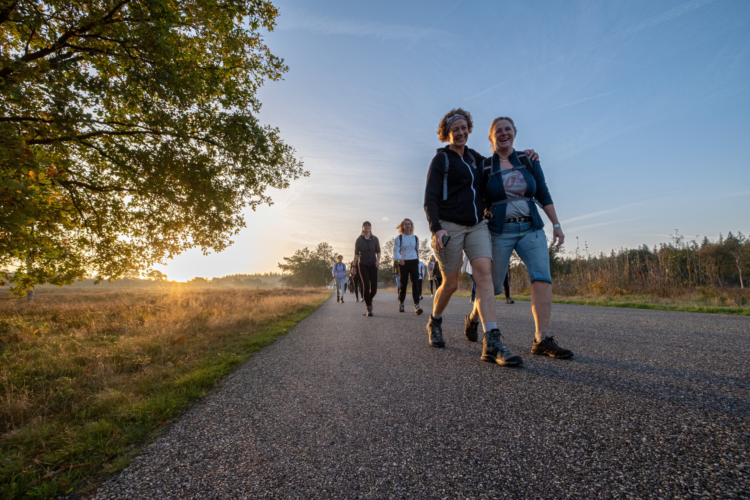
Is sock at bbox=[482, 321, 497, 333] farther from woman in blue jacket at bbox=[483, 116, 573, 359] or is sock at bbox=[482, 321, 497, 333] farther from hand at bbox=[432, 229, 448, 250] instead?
hand at bbox=[432, 229, 448, 250]

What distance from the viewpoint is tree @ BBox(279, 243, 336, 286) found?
80312 millimetres

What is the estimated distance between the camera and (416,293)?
26.0 feet

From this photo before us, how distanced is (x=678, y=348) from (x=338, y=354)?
3.63m

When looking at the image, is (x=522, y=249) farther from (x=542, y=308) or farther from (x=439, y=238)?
(x=439, y=238)

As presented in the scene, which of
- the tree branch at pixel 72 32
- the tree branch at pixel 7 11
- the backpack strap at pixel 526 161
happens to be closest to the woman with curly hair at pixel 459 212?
the backpack strap at pixel 526 161

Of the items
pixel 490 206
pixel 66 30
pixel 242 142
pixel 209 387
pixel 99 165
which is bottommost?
pixel 209 387

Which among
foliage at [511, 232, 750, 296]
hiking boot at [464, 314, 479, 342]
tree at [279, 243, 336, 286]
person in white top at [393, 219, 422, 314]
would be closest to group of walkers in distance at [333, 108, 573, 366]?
hiking boot at [464, 314, 479, 342]

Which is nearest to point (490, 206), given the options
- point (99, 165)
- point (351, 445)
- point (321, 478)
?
point (351, 445)

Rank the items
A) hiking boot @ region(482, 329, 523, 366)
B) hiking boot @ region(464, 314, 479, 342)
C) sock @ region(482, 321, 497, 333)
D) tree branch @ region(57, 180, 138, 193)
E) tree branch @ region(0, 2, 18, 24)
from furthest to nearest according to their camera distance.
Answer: tree branch @ region(57, 180, 138, 193) < tree branch @ region(0, 2, 18, 24) < hiking boot @ region(464, 314, 479, 342) < sock @ region(482, 321, 497, 333) < hiking boot @ region(482, 329, 523, 366)

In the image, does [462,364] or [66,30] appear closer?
[462,364]

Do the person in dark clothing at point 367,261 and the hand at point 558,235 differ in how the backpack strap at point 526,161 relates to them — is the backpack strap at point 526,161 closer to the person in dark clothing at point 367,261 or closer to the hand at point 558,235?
the hand at point 558,235

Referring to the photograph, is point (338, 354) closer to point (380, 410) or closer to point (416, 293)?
point (380, 410)

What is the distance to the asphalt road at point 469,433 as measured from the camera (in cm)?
127

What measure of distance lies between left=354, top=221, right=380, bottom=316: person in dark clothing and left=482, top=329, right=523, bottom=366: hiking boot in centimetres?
475
